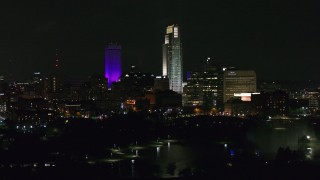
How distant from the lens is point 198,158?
14.3 m

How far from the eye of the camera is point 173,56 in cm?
4450

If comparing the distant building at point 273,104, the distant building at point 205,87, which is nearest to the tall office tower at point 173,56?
the distant building at point 205,87

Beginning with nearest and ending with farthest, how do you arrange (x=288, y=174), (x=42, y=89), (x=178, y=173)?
(x=288, y=174) < (x=178, y=173) < (x=42, y=89)

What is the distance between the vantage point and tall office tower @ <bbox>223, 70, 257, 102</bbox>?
36469mm

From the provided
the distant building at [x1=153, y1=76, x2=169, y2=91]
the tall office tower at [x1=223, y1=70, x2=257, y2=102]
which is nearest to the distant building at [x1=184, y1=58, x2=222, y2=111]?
the tall office tower at [x1=223, y1=70, x2=257, y2=102]

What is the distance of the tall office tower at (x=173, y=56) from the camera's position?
4441cm

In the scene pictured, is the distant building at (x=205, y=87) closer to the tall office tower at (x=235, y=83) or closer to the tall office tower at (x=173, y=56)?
the tall office tower at (x=235, y=83)

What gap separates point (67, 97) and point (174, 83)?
9004mm

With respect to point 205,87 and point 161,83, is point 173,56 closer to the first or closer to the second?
point 161,83

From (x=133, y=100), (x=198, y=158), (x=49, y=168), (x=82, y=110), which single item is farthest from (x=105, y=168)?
(x=133, y=100)

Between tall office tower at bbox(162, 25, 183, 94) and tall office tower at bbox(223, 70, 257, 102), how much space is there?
816 cm

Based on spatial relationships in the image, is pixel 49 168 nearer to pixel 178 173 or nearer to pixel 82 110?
pixel 178 173

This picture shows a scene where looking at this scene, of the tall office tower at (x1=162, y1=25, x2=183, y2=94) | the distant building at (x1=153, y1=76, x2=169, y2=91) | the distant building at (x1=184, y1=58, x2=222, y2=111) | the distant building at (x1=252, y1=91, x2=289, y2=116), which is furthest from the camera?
the tall office tower at (x1=162, y1=25, x2=183, y2=94)

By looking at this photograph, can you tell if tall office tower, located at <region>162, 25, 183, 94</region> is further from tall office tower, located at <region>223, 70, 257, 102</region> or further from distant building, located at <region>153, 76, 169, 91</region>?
tall office tower, located at <region>223, 70, 257, 102</region>
